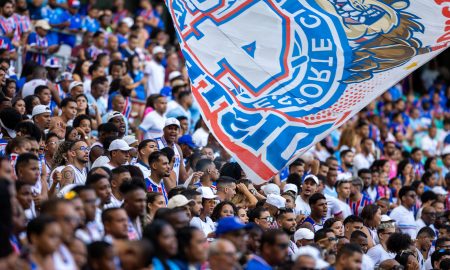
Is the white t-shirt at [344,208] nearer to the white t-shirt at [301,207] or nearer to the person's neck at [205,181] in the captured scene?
the white t-shirt at [301,207]

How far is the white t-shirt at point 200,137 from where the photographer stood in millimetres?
14781

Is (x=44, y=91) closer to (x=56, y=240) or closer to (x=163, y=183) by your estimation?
(x=163, y=183)

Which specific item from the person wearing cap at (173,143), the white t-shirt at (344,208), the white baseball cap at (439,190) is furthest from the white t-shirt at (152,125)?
the white baseball cap at (439,190)

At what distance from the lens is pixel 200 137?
14891 millimetres

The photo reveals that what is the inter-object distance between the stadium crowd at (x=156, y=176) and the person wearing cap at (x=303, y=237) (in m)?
0.02

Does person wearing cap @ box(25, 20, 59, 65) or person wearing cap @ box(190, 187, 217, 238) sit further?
person wearing cap @ box(25, 20, 59, 65)

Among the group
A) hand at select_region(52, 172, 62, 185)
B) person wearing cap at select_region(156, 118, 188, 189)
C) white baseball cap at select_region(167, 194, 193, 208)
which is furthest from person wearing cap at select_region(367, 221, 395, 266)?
hand at select_region(52, 172, 62, 185)

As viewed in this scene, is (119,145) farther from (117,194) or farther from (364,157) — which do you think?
(364,157)

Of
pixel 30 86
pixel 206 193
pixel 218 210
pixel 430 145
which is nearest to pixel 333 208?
pixel 206 193

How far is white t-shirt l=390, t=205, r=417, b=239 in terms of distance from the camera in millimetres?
14322

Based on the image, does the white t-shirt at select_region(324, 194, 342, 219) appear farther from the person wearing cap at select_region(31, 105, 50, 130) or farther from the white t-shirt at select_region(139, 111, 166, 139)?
the person wearing cap at select_region(31, 105, 50, 130)

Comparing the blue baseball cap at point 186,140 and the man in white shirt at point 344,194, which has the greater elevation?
the blue baseball cap at point 186,140

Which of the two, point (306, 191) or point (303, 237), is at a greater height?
point (303, 237)

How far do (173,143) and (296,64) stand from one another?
3.03 meters
